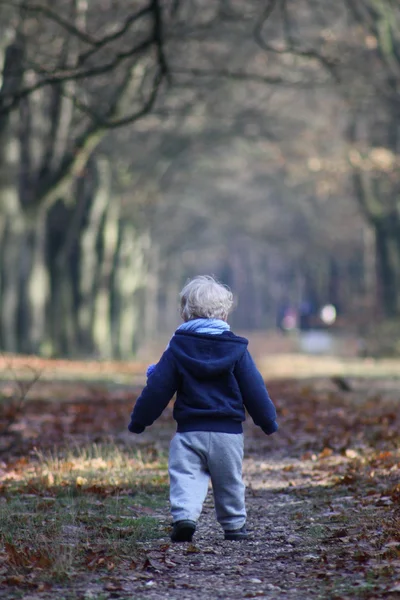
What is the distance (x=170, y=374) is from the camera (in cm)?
667

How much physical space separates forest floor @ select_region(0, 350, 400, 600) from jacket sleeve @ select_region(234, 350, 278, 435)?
29.4 inches

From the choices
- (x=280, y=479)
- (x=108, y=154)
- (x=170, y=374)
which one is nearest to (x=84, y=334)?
(x=108, y=154)

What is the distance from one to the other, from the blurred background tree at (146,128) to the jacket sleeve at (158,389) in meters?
7.19

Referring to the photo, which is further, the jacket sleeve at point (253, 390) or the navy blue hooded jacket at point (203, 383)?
the jacket sleeve at point (253, 390)

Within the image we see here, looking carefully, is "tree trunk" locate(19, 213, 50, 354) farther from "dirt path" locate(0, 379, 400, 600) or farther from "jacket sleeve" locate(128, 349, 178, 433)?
"jacket sleeve" locate(128, 349, 178, 433)

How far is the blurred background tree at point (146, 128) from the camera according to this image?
1970cm

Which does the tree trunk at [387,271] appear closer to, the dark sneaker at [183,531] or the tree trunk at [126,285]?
the tree trunk at [126,285]

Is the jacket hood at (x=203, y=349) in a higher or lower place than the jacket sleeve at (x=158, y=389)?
higher

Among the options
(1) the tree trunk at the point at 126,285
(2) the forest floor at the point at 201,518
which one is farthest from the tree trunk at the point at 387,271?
(2) the forest floor at the point at 201,518

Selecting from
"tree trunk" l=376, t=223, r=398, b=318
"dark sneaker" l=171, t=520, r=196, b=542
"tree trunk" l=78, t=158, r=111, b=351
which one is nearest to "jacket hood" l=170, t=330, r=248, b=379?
"dark sneaker" l=171, t=520, r=196, b=542

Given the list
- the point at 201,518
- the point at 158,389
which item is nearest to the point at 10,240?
the point at 201,518

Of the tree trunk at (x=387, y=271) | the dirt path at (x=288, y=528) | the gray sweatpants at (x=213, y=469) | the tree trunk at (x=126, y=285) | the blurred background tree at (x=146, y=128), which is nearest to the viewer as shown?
the dirt path at (x=288, y=528)

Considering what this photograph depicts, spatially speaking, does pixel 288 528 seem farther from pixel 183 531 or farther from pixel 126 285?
pixel 126 285

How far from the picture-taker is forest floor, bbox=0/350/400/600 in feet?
17.7
